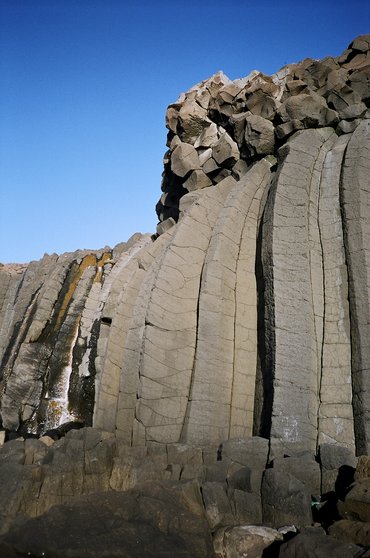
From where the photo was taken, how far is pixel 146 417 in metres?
9.13

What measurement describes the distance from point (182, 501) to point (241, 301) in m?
4.73

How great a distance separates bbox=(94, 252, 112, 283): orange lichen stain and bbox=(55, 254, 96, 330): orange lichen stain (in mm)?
295

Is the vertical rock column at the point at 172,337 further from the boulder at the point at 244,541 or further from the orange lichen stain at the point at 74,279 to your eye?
the orange lichen stain at the point at 74,279

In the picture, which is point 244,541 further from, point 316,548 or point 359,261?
point 359,261

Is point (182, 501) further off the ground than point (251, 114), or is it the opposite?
point (251, 114)

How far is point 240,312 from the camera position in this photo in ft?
33.6

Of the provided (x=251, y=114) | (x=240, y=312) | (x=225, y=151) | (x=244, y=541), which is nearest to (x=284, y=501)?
(x=244, y=541)

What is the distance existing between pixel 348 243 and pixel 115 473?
21.4ft

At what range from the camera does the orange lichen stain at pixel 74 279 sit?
51.4 feet

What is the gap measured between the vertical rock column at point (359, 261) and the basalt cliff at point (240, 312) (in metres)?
0.03

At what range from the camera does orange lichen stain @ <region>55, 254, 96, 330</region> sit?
15.7m

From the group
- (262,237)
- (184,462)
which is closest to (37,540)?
(184,462)

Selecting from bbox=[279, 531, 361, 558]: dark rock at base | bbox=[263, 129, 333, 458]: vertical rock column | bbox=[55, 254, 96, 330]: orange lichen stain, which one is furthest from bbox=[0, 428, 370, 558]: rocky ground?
bbox=[55, 254, 96, 330]: orange lichen stain

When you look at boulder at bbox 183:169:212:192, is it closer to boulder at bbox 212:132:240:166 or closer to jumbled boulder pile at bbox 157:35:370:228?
jumbled boulder pile at bbox 157:35:370:228
